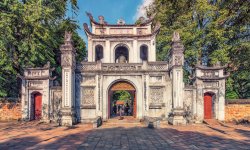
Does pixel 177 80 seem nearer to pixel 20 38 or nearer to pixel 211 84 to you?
pixel 211 84

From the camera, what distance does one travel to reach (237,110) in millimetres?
16141

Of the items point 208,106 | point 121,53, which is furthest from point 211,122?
point 121,53

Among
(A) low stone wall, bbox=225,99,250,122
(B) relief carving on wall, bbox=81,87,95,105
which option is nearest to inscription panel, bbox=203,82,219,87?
(A) low stone wall, bbox=225,99,250,122

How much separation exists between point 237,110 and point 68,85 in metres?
13.3

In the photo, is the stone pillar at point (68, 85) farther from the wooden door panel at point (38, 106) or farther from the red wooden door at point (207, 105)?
the red wooden door at point (207, 105)

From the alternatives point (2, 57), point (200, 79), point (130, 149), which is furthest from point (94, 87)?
point (130, 149)

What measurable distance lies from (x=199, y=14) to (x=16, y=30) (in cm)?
1749

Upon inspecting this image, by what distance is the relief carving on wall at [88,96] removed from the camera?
1648 centimetres

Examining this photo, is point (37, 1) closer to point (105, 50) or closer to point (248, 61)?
point (105, 50)

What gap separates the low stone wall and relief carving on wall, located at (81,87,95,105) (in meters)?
10.7

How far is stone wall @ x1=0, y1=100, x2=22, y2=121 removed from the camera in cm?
1691

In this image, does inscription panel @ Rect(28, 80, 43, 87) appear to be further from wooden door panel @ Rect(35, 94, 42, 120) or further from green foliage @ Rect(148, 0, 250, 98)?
green foliage @ Rect(148, 0, 250, 98)

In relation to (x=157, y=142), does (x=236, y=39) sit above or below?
above

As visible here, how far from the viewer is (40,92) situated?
16188 mm
